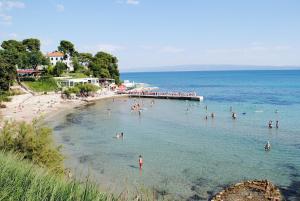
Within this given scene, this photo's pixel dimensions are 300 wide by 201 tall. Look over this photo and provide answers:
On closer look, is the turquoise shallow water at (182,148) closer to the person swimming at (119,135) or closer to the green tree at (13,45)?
the person swimming at (119,135)

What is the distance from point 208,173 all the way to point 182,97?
67.3 metres

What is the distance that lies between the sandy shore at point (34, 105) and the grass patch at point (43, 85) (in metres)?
5.41

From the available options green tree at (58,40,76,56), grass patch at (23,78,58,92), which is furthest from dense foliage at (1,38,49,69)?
green tree at (58,40,76,56)

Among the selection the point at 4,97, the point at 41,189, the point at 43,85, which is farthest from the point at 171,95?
the point at 41,189

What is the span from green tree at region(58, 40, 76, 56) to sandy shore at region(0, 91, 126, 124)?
135 feet

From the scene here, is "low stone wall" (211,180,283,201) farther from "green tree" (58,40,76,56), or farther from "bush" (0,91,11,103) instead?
"green tree" (58,40,76,56)

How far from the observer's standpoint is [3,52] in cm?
9281

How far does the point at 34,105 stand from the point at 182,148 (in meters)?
41.0

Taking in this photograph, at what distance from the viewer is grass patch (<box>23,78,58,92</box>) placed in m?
90.0

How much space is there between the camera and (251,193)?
2475 cm

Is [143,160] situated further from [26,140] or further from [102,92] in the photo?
[102,92]

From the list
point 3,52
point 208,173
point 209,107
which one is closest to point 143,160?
point 208,173

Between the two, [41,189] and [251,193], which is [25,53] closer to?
[251,193]

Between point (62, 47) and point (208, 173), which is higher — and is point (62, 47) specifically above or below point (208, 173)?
above
